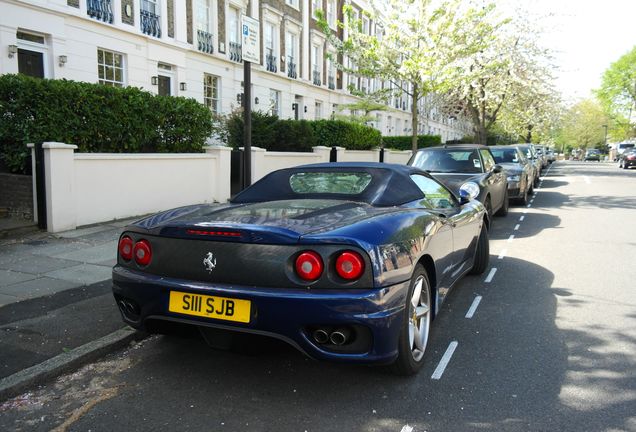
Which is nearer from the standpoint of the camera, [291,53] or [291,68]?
[291,68]

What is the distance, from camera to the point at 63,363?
11.8 feet

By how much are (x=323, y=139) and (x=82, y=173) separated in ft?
34.8

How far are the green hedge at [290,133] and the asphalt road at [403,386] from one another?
9.79 meters

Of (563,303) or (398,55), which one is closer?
(563,303)

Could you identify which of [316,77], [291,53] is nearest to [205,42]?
[291,53]

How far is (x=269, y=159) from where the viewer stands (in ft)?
44.9

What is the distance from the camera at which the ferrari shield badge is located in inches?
121

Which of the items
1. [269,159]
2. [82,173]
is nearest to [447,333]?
[82,173]

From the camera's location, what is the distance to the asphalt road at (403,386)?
2924mm

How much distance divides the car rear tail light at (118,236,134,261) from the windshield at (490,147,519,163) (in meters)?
13.1

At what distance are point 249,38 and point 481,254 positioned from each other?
4090 millimetres

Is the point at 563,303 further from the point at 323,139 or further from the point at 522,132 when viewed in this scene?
the point at 522,132

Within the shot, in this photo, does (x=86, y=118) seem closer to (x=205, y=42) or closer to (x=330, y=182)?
(x=330, y=182)

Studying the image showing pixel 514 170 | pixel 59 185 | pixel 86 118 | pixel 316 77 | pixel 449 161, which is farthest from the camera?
pixel 316 77
